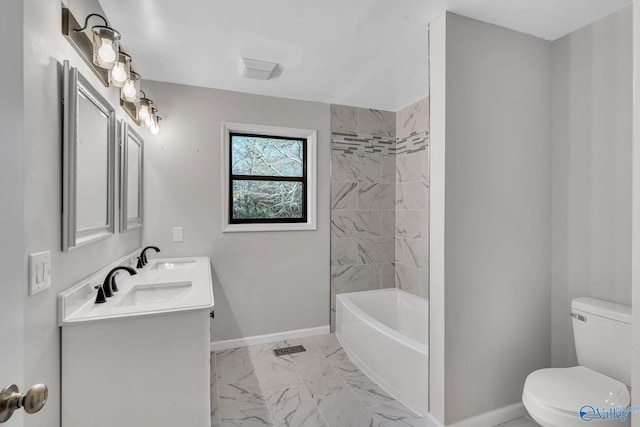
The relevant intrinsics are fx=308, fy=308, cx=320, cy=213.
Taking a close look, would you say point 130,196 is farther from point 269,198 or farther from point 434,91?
point 434,91

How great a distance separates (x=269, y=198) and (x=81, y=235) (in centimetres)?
182

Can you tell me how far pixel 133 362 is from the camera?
4.21 feet

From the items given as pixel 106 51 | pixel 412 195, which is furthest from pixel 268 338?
pixel 106 51

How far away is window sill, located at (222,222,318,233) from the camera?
2.82 metres

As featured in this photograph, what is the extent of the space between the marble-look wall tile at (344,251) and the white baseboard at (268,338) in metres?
0.68

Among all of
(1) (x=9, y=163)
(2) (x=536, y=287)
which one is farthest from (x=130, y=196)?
(2) (x=536, y=287)

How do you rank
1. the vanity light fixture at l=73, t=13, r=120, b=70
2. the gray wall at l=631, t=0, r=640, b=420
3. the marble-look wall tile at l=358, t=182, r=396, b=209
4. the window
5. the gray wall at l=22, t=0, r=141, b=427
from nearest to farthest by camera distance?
the gray wall at l=22, t=0, r=141, b=427
the gray wall at l=631, t=0, r=640, b=420
the vanity light fixture at l=73, t=13, r=120, b=70
the window
the marble-look wall tile at l=358, t=182, r=396, b=209

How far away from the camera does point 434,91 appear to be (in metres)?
1.78

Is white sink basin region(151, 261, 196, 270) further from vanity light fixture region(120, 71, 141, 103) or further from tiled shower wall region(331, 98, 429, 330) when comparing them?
tiled shower wall region(331, 98, 429, 330)

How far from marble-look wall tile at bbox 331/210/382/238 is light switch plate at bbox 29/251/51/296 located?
2312mm

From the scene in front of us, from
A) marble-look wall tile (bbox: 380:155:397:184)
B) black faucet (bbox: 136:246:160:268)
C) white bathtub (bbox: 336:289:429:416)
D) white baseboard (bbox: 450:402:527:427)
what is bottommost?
white baseboard (bbox: 450:402:527:427)

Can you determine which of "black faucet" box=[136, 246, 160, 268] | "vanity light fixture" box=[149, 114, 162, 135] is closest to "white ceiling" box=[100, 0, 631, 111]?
"vanity light fixture" box=[149, 114, 162, 135]

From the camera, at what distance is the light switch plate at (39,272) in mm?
1012

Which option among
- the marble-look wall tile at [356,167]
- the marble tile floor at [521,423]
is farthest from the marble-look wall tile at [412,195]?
the marble tile floor at [521,423]
